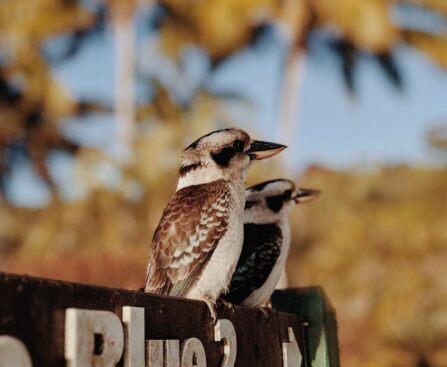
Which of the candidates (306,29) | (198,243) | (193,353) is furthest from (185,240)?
(306,29)

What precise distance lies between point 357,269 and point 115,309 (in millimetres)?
17649

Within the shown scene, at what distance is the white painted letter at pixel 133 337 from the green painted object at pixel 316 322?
1.28 m

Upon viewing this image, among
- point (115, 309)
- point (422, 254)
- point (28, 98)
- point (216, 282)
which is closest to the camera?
point (115, 309)

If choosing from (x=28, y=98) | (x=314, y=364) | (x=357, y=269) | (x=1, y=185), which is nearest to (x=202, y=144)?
(x=314, y=364)

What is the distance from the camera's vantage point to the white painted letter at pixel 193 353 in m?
2.28

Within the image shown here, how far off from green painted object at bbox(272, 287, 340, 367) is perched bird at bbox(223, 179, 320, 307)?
0.39 m

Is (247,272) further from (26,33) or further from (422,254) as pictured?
(26,33)

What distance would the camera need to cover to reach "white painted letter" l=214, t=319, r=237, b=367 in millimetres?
2525

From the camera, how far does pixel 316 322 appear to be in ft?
10.7

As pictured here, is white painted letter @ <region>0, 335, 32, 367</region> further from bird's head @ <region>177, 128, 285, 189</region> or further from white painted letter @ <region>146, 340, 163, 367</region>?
bird's head @ <region>177, 128, 285, 189</region>

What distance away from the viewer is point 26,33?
2238 centimetres

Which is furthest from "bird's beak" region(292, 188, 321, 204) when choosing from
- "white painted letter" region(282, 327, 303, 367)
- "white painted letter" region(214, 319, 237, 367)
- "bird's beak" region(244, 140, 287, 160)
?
"white painted letter" region(214, 319, 237, 367)

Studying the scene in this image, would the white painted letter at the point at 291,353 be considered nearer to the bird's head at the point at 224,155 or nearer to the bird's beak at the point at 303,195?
the bird's head at the point at 224,155

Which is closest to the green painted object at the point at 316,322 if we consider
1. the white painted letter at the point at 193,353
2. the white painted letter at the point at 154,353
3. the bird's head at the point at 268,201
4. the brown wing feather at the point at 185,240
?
the brown wing feather at the point at 185,240
